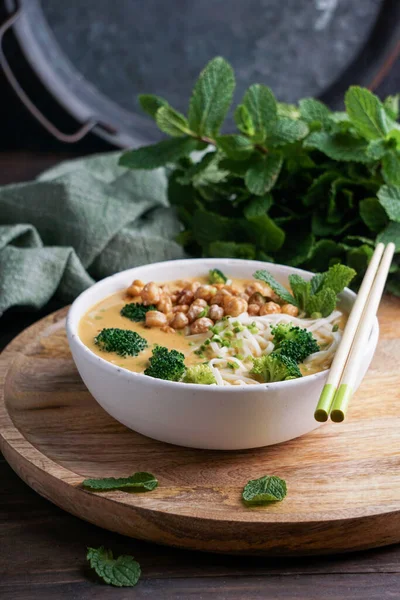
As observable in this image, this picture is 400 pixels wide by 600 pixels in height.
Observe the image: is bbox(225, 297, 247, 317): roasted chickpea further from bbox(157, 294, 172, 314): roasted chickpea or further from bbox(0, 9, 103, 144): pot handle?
bbox(0, 9, 103, 144): pot handle

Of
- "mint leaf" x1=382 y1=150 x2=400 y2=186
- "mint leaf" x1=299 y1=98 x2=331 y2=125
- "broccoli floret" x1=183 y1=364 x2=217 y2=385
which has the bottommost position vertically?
"broccoli floret" x1=183 y1=364 x2=217 y2=385

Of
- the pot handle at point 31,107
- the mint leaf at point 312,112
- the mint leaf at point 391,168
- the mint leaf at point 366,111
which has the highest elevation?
the mint leaf at point 366,111

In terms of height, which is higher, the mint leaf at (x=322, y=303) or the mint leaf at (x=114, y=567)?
the mint leaf at (x=322, y=303)

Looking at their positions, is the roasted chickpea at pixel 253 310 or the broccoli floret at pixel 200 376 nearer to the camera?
the broccoli floret at pixel 200 376

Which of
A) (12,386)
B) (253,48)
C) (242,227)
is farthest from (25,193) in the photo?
(253,48)

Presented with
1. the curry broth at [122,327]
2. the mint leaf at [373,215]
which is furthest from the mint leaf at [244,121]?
the curry broth at [122,327]

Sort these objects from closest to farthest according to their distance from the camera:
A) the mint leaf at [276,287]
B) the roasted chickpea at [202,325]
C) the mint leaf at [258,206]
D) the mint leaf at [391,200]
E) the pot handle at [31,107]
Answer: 1. the roasted chickpea at [202,325]
2. the mint leaf at [276,287]
3. the mint leaf at [391,200]
4. the mint leaf at [258,206]
5. the pot handle at [31,107]

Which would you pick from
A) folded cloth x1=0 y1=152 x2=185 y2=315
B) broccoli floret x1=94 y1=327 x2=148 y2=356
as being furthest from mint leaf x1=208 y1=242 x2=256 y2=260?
broccoli floret x1=94 y1=327 x2=148 y2=356

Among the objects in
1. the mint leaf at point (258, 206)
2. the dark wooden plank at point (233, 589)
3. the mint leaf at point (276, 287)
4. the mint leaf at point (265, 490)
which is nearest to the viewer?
the dark wooden plank at point (233, 589)

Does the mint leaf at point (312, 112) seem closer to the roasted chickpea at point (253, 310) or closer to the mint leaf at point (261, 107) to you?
the mint leaf at point (261, 107)
